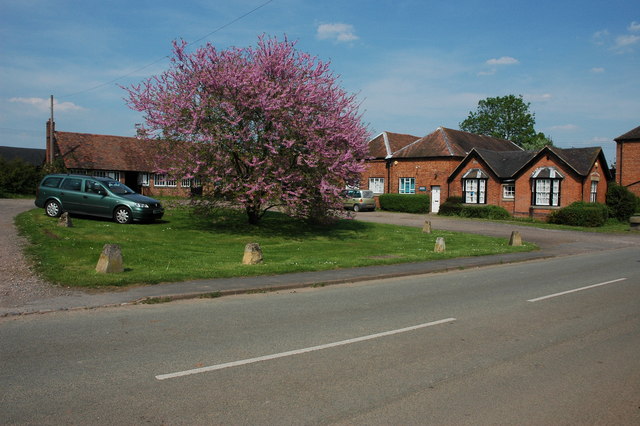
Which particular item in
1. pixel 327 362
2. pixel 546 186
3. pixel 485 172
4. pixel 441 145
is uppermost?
pixel 441 145

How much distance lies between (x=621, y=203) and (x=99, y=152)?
44407 mm

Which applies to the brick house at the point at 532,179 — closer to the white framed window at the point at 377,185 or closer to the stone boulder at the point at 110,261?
the white framed window at the point at 377,185

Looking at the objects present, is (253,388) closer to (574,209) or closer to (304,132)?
(304,132)

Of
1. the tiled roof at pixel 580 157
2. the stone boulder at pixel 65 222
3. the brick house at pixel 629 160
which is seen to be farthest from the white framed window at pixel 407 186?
the stone boulder at pixel 65 222

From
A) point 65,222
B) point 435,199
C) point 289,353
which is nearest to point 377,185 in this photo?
point 435,199

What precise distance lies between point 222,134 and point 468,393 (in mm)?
16471

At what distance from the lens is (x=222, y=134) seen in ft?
65.7

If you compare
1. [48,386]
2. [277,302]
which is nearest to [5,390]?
[48,386]

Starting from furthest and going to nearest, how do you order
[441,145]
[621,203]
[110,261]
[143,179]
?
[143,179] → [441,145] → [621,203] → [110,261]

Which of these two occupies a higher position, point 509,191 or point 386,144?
Result: point 386,144

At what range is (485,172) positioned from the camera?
4216cm

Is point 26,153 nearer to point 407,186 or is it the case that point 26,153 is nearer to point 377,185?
point 377,185

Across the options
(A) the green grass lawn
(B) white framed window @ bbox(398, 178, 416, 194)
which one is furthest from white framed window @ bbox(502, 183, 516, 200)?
(A) the green grass lawn

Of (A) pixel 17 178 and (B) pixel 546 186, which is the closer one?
(B) pixel 546 186
